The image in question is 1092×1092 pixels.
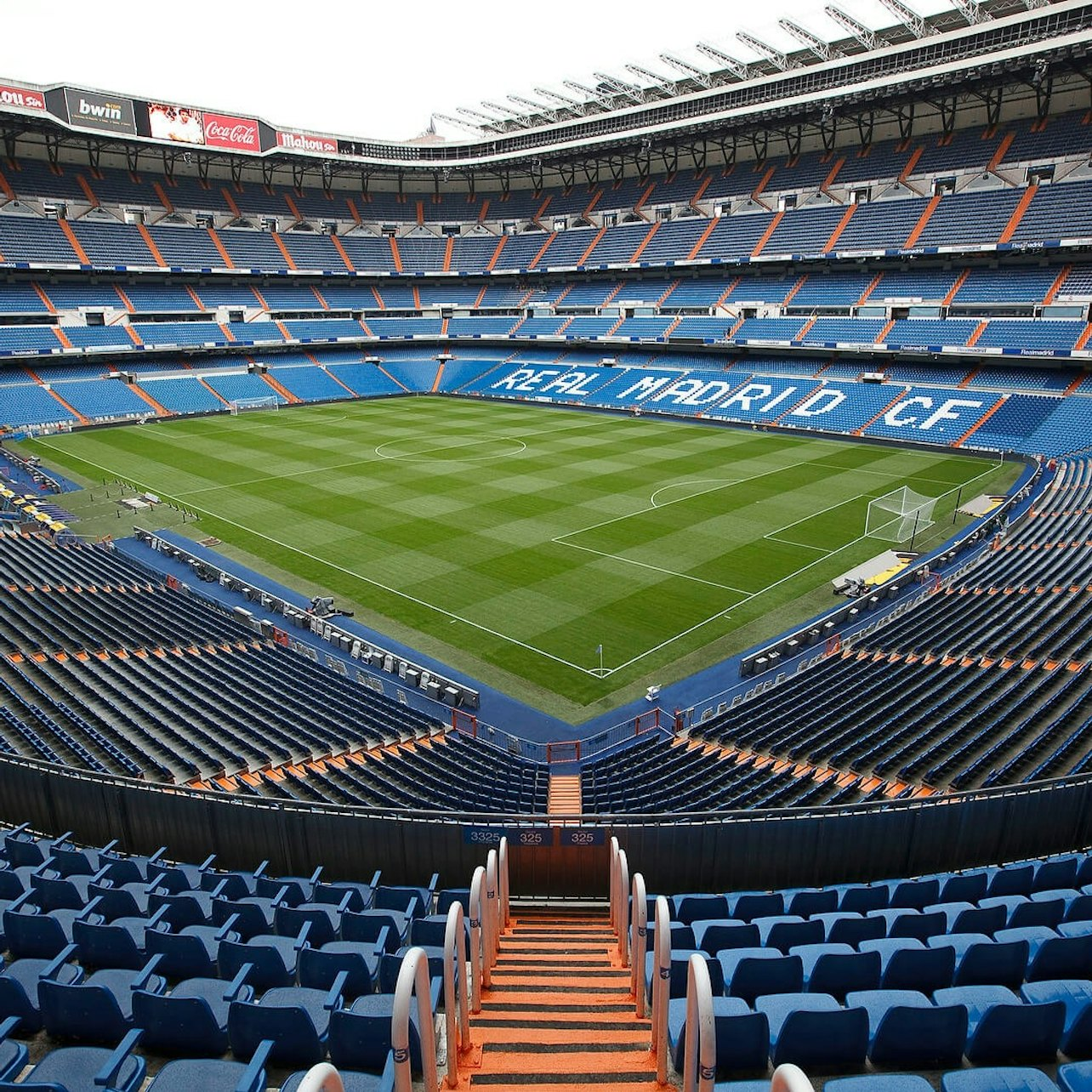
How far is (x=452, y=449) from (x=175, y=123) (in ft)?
139

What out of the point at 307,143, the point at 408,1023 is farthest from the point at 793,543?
the point at 307,143

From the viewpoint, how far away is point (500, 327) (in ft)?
259

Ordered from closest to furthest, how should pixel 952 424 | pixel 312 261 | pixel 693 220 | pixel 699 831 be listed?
pixel 699 831 < pixel 952 424 < pixel 693 220 < pixel 312 261

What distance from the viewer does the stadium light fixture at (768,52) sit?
5191 centimetres

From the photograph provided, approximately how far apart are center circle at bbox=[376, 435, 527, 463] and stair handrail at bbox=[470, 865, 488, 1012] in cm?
3976

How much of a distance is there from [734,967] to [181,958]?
437cm

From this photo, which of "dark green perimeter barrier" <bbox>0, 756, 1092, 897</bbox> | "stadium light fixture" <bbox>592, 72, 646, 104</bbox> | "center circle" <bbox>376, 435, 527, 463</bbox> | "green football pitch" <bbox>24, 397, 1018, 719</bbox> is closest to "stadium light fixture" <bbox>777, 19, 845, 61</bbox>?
"stadium light fixture" <bbox>592, 72, 646, 104</bbox>

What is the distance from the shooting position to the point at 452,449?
48188 mm

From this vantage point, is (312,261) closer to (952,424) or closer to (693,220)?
(693,220)

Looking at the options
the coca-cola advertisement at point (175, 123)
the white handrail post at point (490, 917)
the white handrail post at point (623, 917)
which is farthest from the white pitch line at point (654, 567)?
the coca-cola advertisement at point (175, 123)

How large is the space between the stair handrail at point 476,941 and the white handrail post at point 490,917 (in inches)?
9.3

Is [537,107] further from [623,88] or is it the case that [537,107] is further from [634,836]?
[634,836]

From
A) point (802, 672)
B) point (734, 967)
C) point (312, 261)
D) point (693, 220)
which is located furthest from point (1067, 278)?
point (312, 261)

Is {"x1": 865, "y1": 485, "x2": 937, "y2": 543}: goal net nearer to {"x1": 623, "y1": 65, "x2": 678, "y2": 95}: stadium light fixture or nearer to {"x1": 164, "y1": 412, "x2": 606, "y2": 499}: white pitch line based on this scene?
{"x1": 164, "y1": 412, "x2": 606, "y2": 499}: white pitch line
